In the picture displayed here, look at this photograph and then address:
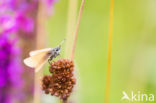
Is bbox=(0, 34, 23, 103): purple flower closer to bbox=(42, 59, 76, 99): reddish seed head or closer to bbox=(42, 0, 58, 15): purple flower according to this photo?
bbox=(42, 0, 58, 15): purple flower

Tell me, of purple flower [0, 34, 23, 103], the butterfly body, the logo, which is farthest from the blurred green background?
the butterfly body

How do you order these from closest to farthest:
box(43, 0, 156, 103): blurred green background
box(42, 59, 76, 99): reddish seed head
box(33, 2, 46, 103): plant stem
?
box(42, 59, 76, 99): reddish seed head < box(33, 2, 46, 103): plant stem < box(43, 0, 156, 103): blurred green background

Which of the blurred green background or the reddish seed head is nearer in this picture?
the reddish seed head

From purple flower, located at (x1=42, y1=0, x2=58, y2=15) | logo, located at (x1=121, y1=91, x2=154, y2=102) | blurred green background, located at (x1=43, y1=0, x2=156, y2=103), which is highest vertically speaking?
purple flower, located at (x1=42, y1=0, x2=58, y2=15)

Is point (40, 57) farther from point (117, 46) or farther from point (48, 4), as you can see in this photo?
point (117, 46)

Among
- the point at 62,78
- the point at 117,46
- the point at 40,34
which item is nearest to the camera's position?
the point at 62,78

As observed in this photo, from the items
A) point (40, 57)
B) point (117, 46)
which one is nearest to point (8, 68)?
point (40, 57)
